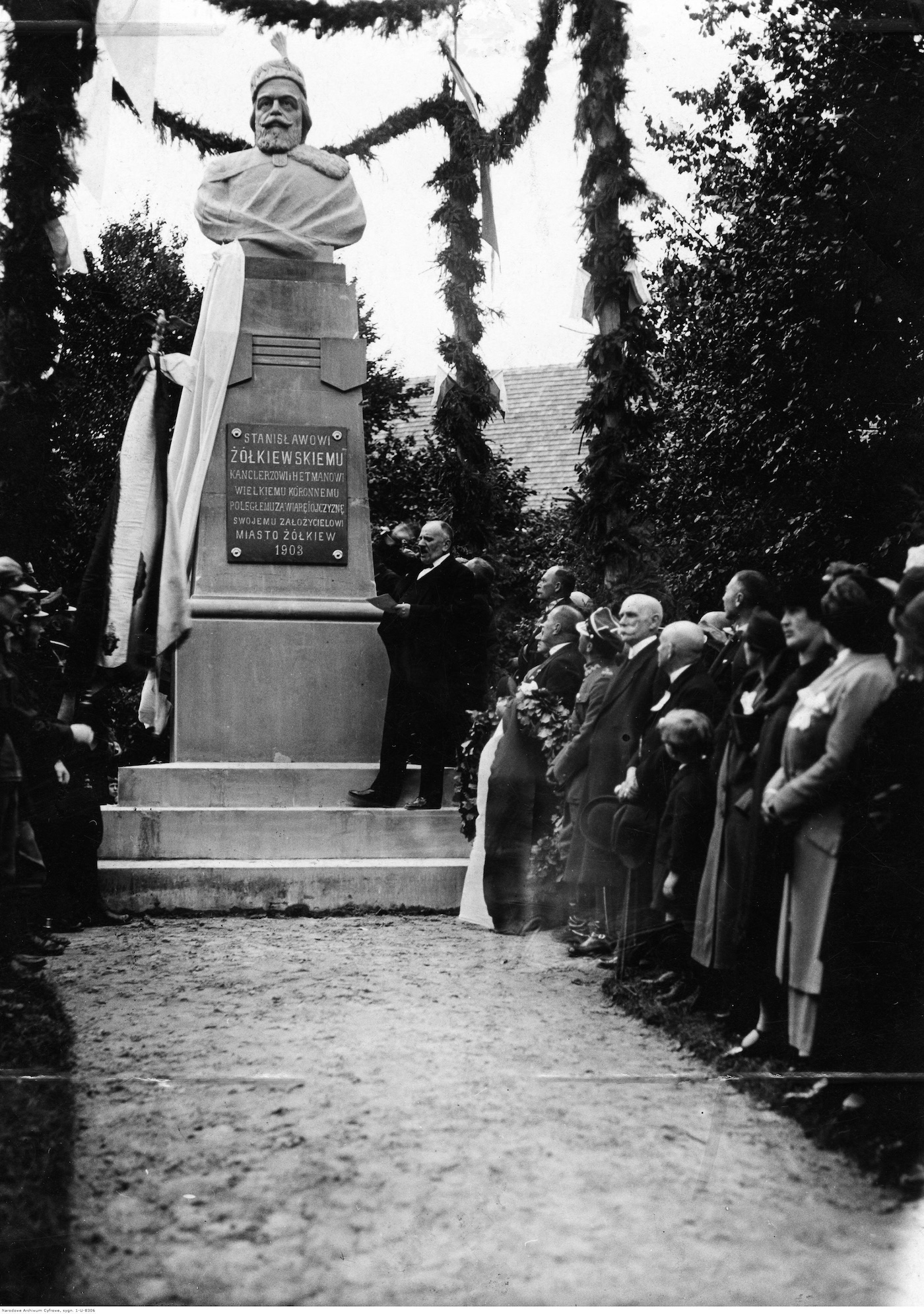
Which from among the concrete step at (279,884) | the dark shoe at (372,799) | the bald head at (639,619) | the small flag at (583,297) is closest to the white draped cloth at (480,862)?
the concrete step at (279,884)

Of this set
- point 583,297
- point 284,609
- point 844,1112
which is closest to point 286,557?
point 284,609

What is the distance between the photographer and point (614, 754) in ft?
16.1

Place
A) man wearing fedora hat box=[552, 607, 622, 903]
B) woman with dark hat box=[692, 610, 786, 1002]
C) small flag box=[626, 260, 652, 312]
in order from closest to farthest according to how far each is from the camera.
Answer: woman with dark hat box=[692, 610, 786, 1002] < man wearing fedora hat box=[552, 607, 622, 903] < small flag box=[626, 260, 652, 312]

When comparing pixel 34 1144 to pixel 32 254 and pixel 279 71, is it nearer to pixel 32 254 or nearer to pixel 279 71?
pixel 32 254

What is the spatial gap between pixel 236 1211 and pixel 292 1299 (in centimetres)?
28

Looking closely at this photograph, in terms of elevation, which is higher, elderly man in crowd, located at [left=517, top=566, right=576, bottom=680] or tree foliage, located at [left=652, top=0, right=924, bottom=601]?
tree foliage, located at [left=652, top=0, right=924, bottom=601]

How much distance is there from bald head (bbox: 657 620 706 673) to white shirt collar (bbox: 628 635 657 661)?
0.67 feet

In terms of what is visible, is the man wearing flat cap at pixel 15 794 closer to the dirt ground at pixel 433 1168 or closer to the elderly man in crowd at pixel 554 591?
the dirt ground at pixel 433 1168

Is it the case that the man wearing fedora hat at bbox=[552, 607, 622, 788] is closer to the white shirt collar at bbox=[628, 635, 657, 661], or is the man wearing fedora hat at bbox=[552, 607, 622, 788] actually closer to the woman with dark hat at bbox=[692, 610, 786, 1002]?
the white shirt collar at bbox=[628, 635, 657, 661]

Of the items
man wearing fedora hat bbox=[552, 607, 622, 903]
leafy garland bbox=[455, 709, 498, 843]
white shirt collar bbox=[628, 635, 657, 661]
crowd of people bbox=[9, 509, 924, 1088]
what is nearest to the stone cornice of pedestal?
leafy garland bbox=[455, 709, 498, 843]

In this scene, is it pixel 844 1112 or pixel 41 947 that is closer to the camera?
pixel 844 1112

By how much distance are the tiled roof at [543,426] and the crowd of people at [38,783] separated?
129 inches

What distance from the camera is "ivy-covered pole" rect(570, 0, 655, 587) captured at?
209 inches

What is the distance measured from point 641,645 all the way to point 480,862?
1.44m
